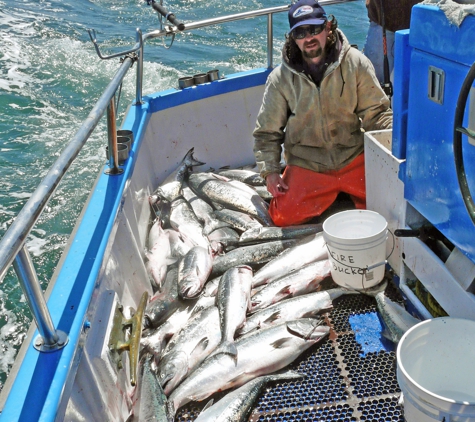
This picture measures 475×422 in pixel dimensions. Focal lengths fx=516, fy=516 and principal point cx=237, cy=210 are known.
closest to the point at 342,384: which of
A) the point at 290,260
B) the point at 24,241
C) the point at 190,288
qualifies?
the point at 290,260

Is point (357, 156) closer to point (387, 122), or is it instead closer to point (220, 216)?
point (387, 122)

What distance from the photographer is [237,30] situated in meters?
15.1

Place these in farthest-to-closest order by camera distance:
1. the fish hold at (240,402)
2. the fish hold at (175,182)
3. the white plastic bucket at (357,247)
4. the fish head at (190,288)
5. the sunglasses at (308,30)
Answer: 1. the fish hold at (175,182)
2. the sunglasses at (308,30)
3. the fish head at (190,288)
4. the white plastic bucket at (357,247)
5. the fish hold at (240,402)

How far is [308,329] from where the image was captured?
3.18m

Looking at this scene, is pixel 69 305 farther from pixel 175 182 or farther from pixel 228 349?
pixel 175 182

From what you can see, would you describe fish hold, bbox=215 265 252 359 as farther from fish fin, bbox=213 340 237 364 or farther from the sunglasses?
the sunglasses

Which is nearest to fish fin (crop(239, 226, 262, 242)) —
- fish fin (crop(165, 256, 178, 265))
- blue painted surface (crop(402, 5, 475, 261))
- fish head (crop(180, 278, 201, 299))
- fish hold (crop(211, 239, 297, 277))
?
fish hold (crop(211, 239, 297, 277))

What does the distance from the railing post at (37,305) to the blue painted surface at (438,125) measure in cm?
187

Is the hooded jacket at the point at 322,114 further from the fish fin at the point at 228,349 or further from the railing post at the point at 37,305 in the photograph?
the railing post at the point at 37,305

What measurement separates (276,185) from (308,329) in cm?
167

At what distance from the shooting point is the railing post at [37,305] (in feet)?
5.98

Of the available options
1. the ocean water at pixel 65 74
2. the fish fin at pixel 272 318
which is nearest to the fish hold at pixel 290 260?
the fish fin at pixel 272 318

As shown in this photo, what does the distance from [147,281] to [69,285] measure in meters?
1.44

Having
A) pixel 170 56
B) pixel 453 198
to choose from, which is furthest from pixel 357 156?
pixel 170 56
